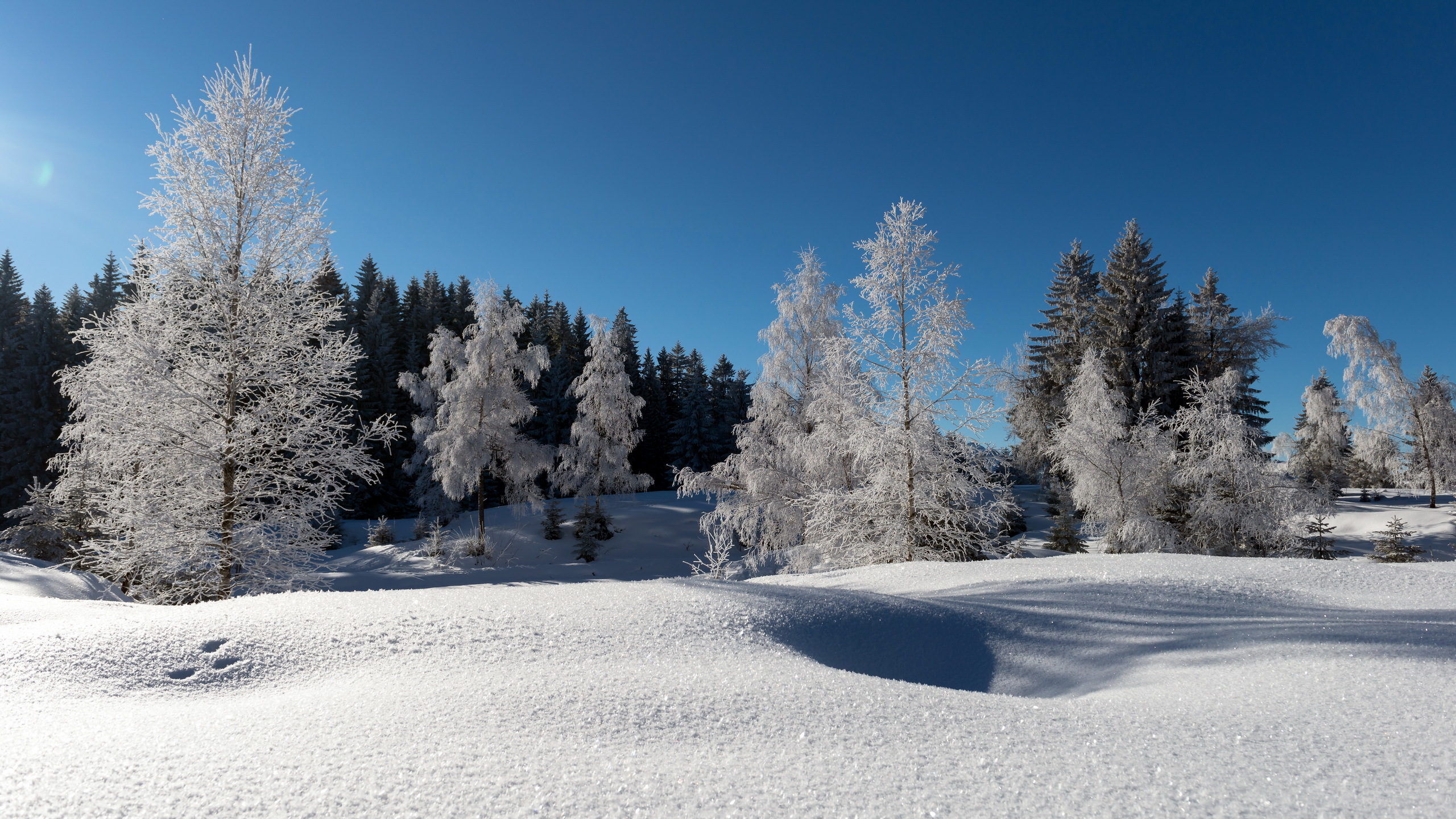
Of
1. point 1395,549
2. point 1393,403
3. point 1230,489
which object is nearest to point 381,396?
point 1230,489

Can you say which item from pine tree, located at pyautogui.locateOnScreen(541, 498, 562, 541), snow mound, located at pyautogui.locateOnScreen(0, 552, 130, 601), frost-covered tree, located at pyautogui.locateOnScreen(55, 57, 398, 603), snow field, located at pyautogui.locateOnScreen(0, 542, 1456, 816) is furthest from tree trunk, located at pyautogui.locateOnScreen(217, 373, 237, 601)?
pine tree, located at pyautogui.locateOnScreen(541, 498, 562, 541)

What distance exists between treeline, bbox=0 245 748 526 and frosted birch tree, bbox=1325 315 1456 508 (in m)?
24.7

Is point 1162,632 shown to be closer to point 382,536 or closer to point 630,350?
point 382,536

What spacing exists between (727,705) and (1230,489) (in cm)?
1586

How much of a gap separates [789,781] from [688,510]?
73.4 feet

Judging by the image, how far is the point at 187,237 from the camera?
7383 mm

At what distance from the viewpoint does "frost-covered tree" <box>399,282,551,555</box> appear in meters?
19.2

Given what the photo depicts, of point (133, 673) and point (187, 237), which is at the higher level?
point (187, 237)

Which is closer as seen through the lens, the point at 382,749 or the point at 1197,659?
the point at 382,749

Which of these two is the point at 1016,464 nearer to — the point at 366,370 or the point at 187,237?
the point at 187,237

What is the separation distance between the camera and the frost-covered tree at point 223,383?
700 centimetres

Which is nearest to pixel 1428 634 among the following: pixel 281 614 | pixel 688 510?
pixel 281 614

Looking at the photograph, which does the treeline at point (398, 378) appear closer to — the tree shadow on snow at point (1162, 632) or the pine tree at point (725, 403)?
the pine tree at point (725, 403)

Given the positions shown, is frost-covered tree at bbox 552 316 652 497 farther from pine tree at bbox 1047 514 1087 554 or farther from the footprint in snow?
the footprint in snow
